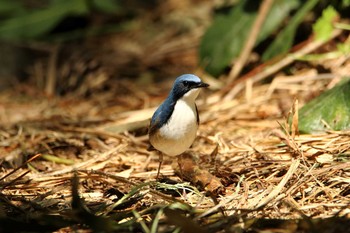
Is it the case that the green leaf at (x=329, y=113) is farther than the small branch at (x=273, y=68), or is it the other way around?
the small branch at (x=273, y=68)

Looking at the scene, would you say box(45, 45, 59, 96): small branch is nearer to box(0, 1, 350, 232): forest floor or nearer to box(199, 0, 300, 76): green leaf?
box(0, 1, 350, 232): forest floor

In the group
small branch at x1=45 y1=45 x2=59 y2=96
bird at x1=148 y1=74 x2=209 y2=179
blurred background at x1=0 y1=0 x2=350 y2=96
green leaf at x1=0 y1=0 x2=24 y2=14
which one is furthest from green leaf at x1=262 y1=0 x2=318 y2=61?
green leaf at x1=0 y1=0 x2=24 y2=14

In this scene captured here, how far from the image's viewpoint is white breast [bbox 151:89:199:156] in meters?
3.67

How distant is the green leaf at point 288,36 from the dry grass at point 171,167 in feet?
1.20

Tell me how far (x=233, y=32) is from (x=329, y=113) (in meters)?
1.86

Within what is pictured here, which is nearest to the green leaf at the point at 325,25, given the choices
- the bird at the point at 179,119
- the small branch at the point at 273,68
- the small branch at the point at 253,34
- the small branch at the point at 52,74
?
the small branch at the point at 273,68

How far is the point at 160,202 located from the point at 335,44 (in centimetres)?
322

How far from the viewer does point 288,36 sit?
5465mm

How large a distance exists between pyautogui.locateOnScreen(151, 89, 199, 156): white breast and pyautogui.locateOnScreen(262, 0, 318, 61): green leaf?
2.07 m

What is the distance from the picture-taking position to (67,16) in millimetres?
7402

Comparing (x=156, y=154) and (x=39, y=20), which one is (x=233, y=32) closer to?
(x=156, y=154)

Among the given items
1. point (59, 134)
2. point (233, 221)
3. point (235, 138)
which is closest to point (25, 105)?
point (59, 134)

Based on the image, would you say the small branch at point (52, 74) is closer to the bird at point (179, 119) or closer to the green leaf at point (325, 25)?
the bird at point (179, 119)

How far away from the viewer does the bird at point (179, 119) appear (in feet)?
12.1
